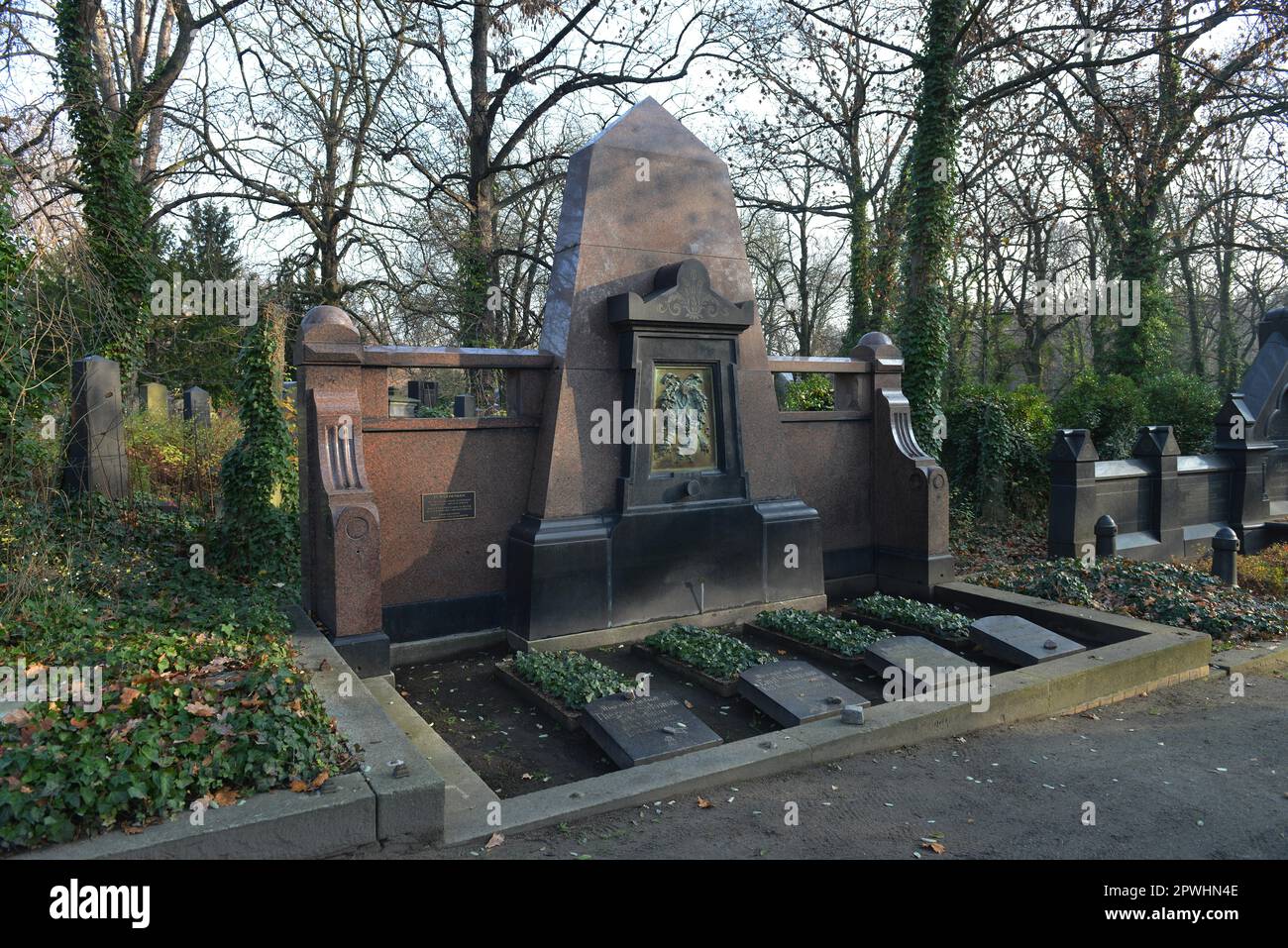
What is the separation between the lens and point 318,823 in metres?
3.74

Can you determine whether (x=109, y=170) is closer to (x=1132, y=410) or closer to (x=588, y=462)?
(x=588, y=462)

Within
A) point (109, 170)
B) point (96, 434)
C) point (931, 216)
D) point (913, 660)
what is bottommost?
point (913, 660)

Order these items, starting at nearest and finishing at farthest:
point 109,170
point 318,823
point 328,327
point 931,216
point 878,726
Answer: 1. point 318,823
2. point 878,726
3. point 328,327
4. point 931,216
5. point 109,170

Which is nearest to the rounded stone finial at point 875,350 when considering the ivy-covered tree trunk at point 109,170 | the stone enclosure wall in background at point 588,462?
the stone enclosure wall in background at point 588,462

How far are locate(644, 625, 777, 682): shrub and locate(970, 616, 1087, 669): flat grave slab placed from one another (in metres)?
1.88

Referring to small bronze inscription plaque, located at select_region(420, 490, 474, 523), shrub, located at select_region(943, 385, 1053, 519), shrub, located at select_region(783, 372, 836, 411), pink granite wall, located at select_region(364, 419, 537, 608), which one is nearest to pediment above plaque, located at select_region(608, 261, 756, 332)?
pink granite wall, located at select_region(364, 419, 537, 608)

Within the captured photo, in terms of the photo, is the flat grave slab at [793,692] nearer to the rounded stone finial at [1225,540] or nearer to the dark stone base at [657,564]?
the dark stone base at [657,564]

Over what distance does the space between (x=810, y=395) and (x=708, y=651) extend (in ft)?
32.2

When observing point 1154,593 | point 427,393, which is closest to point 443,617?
point 1154,593

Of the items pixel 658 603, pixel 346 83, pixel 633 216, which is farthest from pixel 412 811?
pixel 346 83

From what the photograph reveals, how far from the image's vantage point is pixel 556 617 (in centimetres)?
743

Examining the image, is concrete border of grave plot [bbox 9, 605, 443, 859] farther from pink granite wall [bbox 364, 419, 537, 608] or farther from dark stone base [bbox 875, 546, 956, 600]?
dark stone base [bbox 875, 546, 956, 600]

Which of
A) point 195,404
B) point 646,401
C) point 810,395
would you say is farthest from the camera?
point 195,404

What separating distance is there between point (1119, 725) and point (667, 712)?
129 inches
